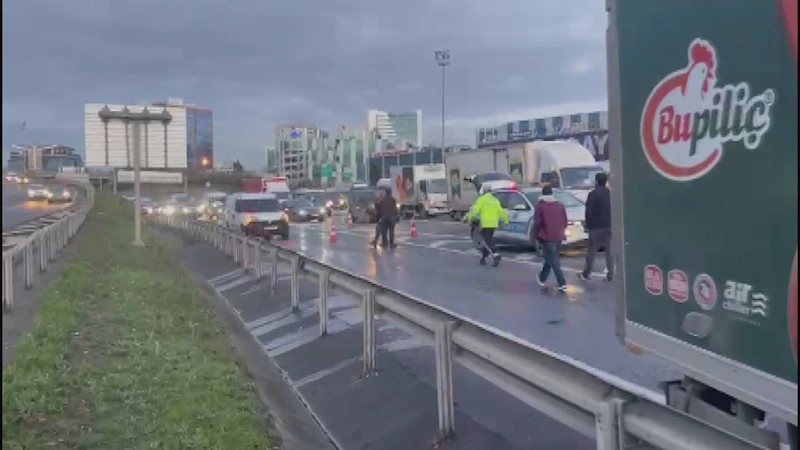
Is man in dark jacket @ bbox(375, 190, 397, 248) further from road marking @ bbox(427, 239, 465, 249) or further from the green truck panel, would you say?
the green truck panel

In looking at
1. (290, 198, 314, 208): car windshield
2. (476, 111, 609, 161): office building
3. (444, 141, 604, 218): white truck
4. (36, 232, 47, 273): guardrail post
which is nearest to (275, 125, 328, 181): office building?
(476, 111, 609, 161): office building

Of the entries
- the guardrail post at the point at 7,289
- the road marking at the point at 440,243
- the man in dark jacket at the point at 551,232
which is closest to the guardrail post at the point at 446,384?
the guardrail post at the point at 7,289

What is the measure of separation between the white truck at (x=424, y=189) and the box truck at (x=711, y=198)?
45.7 meters

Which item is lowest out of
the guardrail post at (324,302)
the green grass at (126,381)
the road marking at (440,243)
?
the green grass at (126,381)

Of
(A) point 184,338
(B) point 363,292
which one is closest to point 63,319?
(A) point 184,338

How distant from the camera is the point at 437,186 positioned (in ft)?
172

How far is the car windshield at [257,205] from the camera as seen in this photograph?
3658cm

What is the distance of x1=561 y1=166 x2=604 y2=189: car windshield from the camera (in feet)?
97.3

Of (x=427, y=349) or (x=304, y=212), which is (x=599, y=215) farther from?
(x=304, y=212)

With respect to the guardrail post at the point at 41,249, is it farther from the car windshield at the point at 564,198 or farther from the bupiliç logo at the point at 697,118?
the bupiliç logo at the point at 697,118

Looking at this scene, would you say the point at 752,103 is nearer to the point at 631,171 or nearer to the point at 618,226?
the point at 631,171

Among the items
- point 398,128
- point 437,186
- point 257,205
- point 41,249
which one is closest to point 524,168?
point 257,205

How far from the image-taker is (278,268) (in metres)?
16.8

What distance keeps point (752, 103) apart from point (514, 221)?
21.1 metres
